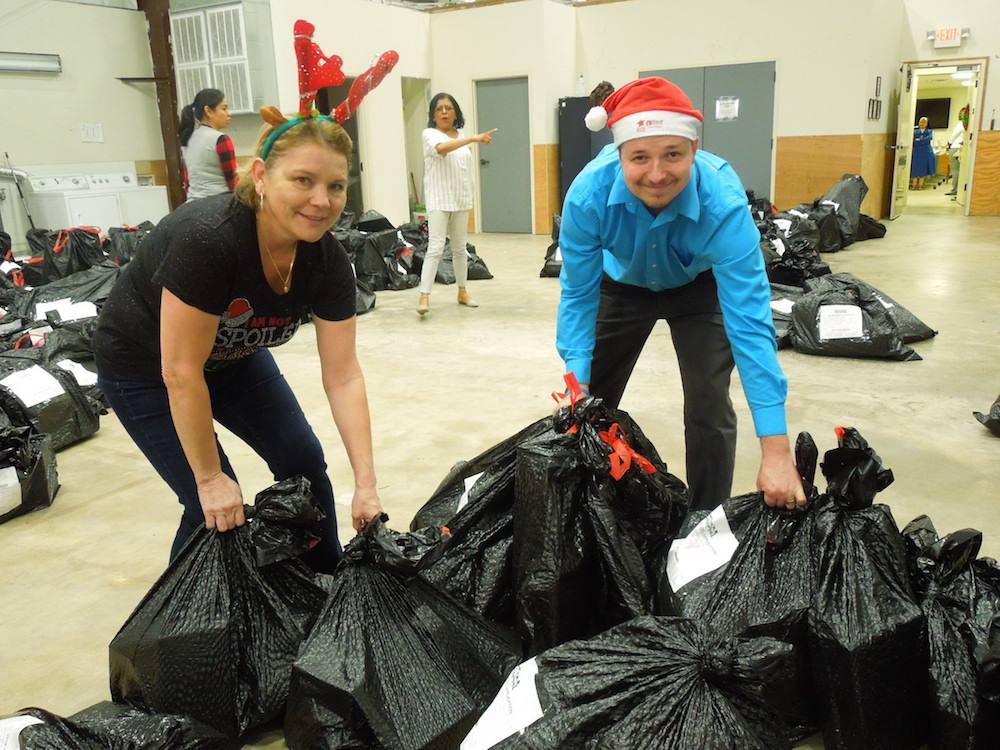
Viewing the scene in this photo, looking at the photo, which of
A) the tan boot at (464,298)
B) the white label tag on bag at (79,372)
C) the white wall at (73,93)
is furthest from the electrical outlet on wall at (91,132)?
the white label tag on bag at (79,372)

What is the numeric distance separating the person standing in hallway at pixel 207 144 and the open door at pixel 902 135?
27.5 feet

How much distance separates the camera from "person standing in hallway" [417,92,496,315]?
495 cm

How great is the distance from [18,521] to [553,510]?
6.20 feet

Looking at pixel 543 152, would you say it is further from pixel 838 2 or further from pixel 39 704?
pixel 39 704

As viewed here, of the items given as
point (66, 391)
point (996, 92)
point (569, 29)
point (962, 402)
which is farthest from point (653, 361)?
point (996, 92)

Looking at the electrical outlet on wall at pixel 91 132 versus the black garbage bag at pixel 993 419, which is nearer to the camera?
the black garbage bag at pixel 993 419

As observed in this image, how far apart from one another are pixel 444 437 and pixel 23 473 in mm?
1358

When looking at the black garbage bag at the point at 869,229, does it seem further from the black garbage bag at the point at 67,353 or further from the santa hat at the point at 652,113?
the santa hat at the point at 652,113

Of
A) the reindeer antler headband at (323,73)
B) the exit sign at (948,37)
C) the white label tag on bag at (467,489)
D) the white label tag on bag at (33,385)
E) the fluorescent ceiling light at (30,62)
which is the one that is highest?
the exit sign at (948,37)

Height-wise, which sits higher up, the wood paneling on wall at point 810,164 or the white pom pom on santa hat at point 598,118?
the white pom pom on santa hat at point 598,118

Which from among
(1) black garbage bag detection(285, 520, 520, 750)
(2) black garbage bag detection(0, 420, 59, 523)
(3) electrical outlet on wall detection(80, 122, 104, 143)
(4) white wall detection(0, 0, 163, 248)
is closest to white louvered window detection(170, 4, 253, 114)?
(4) white wall detection(0, 0, 163, 248)

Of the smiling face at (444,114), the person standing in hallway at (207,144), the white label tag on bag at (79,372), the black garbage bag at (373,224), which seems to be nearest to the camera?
the white label tag on bag at (79,372)

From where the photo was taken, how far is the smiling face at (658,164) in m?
1.55

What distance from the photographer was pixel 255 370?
164 centimetres
